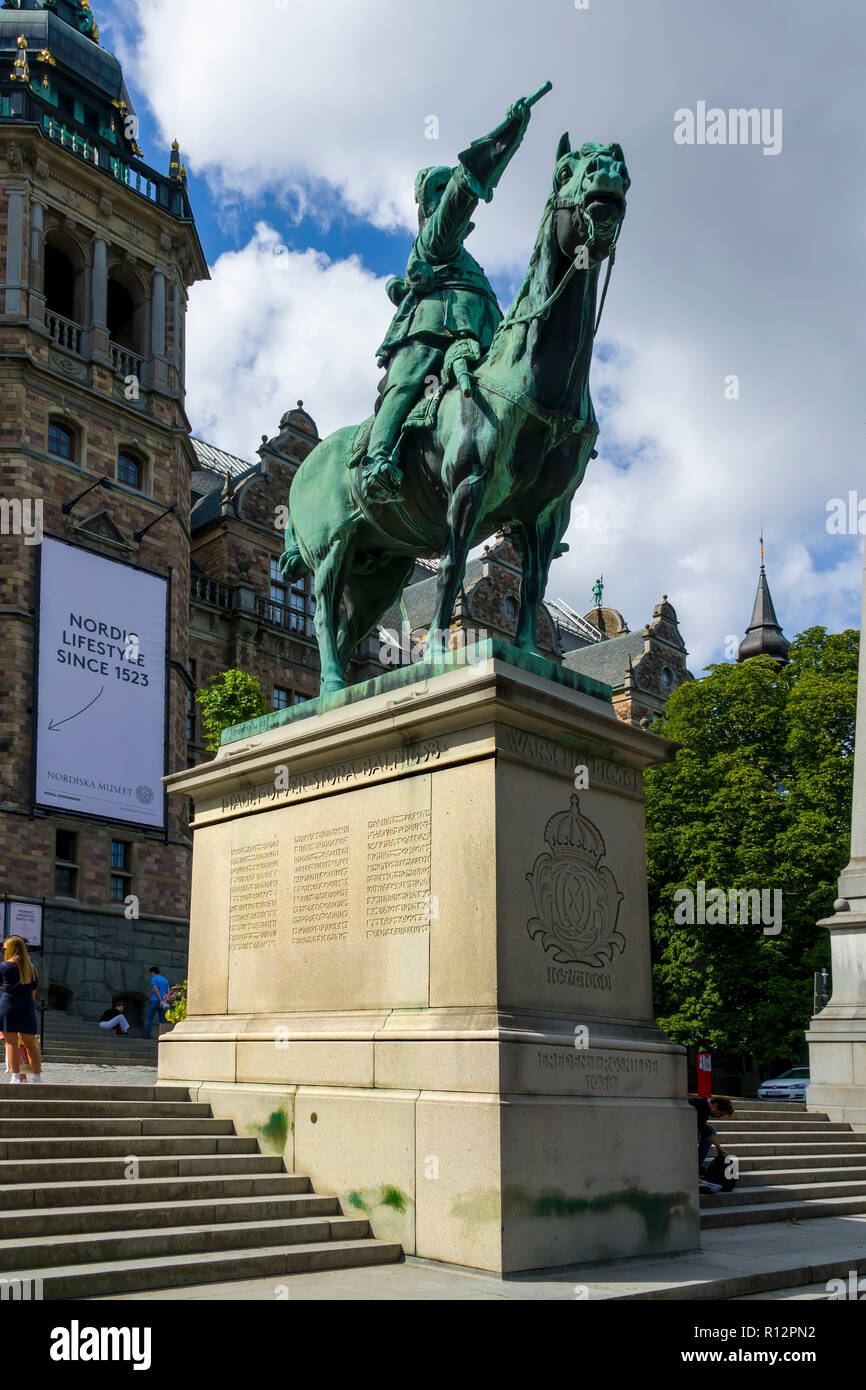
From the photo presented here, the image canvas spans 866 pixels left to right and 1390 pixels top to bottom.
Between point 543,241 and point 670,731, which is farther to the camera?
point 670,731

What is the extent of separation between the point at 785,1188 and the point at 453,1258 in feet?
19.7

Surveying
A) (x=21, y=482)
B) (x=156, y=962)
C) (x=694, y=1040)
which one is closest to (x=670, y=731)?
(x=694, y=1040)

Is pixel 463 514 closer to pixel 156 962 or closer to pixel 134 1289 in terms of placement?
pixel 134 1289

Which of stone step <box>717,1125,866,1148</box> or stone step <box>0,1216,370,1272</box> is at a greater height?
stone step <box>0,1216,370,1272</box>

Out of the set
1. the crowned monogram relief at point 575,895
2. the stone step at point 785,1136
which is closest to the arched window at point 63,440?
the stone step at point 785,1136

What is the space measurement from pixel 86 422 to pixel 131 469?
85.5 inches

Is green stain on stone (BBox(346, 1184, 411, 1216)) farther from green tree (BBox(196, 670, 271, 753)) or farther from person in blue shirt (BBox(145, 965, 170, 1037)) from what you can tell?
person in blue shirt (BBox(145, 965, 170, 1037))

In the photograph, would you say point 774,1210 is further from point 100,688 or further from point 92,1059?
point 100,688

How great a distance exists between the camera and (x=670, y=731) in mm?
38406

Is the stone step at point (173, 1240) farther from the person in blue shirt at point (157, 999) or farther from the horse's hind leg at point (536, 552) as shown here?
the person in blue shirt at point (157, 999)

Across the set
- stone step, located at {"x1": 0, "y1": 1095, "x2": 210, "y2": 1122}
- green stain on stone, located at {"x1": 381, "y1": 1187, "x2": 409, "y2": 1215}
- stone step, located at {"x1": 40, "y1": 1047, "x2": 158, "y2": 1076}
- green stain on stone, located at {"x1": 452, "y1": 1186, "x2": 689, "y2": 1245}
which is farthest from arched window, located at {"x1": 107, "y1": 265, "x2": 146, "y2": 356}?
green stain on stone, located at {"x1": 452, "y1": 1186, "x2": 689, "y2": 1245}

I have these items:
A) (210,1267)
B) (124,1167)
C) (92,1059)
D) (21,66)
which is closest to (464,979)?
(210,1267)

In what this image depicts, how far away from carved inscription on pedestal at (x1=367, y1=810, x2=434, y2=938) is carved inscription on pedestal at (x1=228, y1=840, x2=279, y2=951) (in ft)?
3.86

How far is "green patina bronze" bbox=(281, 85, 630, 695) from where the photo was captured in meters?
8.93
